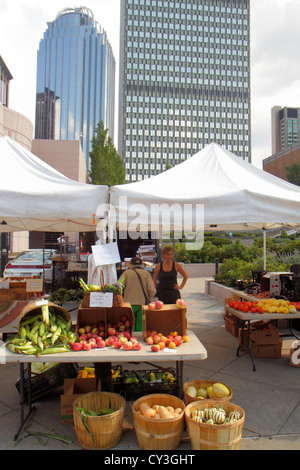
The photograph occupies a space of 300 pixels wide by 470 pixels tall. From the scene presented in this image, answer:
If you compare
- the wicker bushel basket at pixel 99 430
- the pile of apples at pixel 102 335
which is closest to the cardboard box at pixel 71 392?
the wicker bushel basket at pixel 99 430

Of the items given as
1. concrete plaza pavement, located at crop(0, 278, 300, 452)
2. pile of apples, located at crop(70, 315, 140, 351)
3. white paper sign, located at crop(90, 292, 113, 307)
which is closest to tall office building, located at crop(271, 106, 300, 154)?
concrete plaza pavement, located at crop(0, 278, 300, 452)

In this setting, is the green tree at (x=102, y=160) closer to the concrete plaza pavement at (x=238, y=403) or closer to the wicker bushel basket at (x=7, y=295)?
the wicker bushel basket at (x=7, y=295)

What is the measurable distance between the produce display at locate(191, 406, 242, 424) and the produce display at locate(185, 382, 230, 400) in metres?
0.37

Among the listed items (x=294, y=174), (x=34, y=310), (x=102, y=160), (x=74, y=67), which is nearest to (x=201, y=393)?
(x=34, y=310)

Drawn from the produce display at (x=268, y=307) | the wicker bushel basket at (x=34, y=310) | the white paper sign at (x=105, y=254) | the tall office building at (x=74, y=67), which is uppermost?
the tall office building at (x=74, y=67)

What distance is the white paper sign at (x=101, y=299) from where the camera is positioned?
3389mm

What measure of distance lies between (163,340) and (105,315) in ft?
2.33

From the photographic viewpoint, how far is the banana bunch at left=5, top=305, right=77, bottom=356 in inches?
123

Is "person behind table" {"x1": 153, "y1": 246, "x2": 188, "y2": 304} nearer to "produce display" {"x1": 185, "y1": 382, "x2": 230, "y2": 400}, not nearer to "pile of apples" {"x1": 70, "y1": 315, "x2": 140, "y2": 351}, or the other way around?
"pile of apples" {"x1": 70, "y1": 315, "x2": 140, "y2": 351}

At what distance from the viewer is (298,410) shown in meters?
3.62

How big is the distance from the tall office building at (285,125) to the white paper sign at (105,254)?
5490 inches

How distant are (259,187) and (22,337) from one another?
11.5 feet
